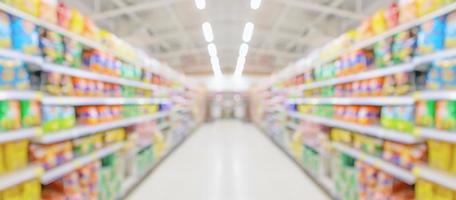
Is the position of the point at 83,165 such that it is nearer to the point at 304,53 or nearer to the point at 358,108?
the point at 358,108

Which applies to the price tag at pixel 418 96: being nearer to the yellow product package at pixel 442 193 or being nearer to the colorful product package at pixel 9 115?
the yellow product package at pixel 442 193

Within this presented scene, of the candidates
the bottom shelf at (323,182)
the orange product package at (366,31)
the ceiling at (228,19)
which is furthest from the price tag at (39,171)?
the ceiling at (228,19)

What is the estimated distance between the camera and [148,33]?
13812 mm

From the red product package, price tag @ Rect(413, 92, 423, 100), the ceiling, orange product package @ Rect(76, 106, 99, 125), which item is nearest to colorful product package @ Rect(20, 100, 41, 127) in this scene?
the red product package

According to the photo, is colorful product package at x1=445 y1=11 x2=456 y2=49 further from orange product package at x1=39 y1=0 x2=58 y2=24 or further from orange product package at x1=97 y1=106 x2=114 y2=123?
orange product package at x1=97 y1=106 x2=114 y2=123

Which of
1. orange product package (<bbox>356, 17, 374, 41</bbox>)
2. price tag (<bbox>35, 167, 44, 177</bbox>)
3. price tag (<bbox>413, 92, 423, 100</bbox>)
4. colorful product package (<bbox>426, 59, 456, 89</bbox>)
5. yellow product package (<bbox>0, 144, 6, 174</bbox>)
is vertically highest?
orange product package (<bbox>356, 17, 374, 41</bbox>)

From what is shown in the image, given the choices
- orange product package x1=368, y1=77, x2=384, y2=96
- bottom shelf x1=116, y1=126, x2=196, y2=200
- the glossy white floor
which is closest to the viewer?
orange product package x1=368, y1=77, x2=384, y2=96

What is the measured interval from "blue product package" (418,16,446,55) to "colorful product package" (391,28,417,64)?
4.1 inches

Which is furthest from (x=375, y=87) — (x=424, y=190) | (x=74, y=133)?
(x=74, y=133)

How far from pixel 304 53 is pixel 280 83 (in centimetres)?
1067

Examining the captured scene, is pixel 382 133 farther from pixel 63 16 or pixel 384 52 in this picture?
pixel 63 16

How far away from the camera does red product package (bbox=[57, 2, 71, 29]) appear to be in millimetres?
2375

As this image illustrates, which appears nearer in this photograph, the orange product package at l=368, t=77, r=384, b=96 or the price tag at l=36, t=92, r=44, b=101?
the price tag at l=36, t=92, r=44, b=101

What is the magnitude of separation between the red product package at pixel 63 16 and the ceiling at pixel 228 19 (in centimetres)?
688
